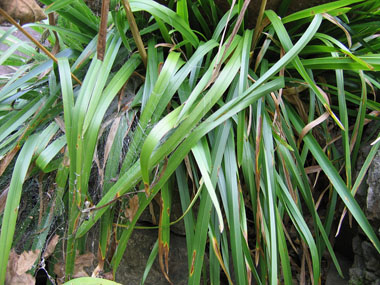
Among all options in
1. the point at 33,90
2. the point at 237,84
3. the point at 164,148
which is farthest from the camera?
the point at 33,90

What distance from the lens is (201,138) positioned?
86cm

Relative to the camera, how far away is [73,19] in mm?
1059

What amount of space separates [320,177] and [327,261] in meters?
0.26

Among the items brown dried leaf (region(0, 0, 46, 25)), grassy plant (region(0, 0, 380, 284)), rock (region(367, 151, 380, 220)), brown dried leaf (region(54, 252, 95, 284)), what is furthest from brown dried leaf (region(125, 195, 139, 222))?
rock (region(367, 151, 380, 220))

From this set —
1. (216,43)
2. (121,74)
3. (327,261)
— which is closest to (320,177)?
(327,261)

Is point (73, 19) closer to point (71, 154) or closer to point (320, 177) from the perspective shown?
point (71, 154)

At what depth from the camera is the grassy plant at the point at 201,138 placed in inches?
30.6

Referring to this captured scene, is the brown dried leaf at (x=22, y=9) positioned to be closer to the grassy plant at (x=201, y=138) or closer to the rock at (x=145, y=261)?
the grassy plant at (x=201, y=138)

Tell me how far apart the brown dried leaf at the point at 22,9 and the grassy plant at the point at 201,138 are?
0.31m

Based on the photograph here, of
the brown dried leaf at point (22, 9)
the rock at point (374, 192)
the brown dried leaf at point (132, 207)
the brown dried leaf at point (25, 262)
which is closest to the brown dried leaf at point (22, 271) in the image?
the brown dried leaf at point (25, 262)

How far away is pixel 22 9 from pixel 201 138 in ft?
1.66

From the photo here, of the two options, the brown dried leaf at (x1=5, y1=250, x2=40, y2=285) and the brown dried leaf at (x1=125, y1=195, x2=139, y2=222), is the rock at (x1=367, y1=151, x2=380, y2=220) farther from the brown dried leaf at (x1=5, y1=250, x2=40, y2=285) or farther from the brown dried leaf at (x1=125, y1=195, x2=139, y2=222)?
the brown dried leaf at (x1=5, y1=250, x2=40, y2=285)

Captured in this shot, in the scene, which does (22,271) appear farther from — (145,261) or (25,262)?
(145,261)

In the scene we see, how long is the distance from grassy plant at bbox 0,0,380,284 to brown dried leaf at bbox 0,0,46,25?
31cm
